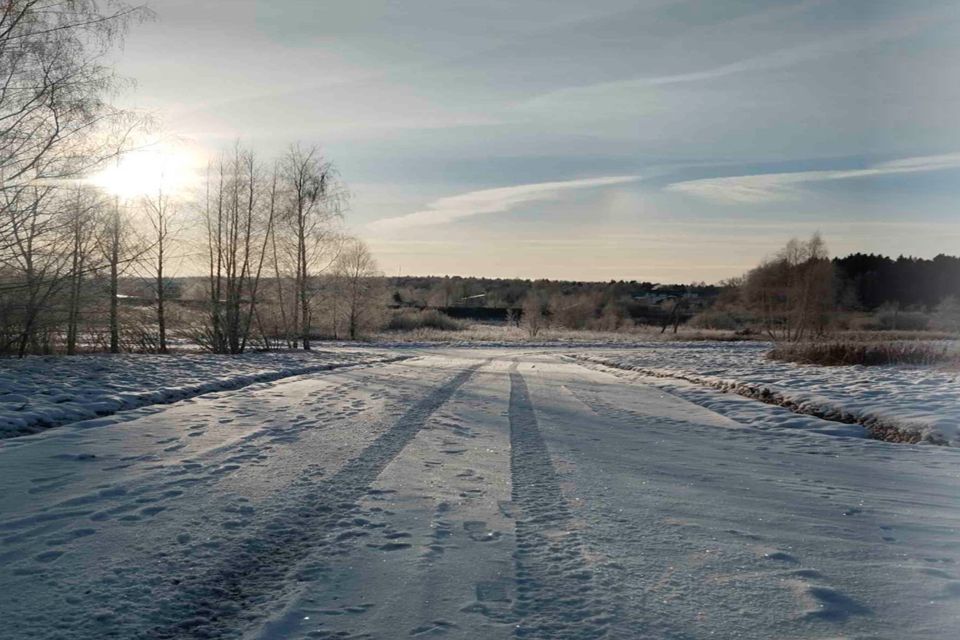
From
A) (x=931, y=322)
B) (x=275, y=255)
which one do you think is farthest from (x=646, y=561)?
(x=931, y=322)

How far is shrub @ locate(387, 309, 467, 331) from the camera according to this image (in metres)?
68.7

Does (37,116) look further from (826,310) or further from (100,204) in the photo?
(826,310)

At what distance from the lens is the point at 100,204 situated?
54.3 feet

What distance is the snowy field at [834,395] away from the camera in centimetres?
1081

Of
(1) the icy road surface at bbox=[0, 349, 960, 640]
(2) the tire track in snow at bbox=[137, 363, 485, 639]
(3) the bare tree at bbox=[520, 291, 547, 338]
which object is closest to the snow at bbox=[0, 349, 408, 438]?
(1) the icy road surface at bbox=[0, 349, 960, 640]

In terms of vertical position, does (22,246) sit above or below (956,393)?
above

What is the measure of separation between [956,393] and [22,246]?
21182mm

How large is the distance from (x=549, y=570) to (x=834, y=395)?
38.5ft

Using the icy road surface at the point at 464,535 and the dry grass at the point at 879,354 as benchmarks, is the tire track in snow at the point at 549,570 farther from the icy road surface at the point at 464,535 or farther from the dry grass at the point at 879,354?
the dry grass at the point at 879,354

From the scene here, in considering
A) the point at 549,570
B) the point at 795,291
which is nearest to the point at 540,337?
the point at 795,291

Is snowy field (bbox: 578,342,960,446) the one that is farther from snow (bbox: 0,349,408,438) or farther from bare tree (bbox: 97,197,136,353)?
bare tree (bbox: 97,197,136,353)

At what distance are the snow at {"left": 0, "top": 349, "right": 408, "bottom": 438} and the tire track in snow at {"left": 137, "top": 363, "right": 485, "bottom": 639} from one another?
4.91 metres

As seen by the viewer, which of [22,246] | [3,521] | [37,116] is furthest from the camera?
[22,246]

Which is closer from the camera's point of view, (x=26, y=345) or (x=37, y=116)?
(x=37, y=116)
